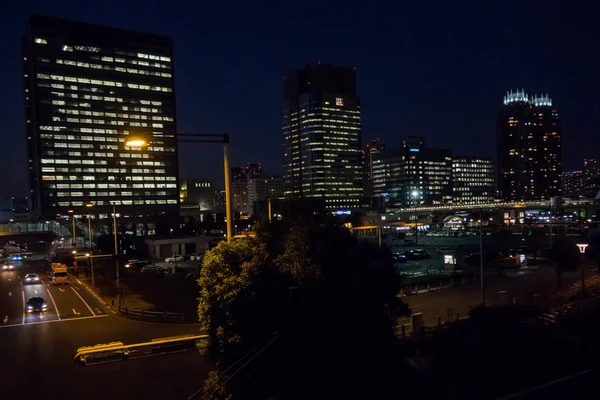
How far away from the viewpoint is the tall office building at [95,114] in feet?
387

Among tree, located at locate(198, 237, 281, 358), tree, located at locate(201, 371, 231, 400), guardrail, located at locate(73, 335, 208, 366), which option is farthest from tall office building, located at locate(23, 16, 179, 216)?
tree, located at locate(201, 371, 231, 400)

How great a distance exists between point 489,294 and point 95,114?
12121cm

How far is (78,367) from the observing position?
689 inches

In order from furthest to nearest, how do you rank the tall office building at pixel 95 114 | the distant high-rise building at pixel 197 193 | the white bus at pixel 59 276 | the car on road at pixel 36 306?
1. the distant high-rise building at pixel 197 193
2. the tall office building at pixel 95 114
3. the white bus at pixel 59 276
4. the car on road at pixel 36 306

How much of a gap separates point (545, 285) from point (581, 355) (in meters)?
20.5

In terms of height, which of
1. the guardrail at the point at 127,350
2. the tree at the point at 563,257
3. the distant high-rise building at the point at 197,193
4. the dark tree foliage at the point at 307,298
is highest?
the distant high-rise building at the point at 197,193

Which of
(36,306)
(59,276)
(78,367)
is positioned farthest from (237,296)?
(59,276)

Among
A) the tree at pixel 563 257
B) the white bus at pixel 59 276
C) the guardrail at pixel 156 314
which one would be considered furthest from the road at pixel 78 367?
the tree at pixel 563 257

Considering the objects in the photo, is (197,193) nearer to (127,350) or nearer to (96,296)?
(96,296)

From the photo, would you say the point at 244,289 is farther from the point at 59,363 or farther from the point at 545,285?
the point at 545,285

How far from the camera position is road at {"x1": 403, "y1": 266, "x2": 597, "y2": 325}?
25.3m

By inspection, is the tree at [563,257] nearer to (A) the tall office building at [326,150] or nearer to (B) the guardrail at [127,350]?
(B) the guardrail at [127,350]

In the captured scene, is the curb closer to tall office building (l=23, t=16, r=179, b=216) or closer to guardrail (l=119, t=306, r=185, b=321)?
guardrail (l=119, t=306, r=185, b=321)

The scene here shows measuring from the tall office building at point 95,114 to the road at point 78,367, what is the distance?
322 feet
